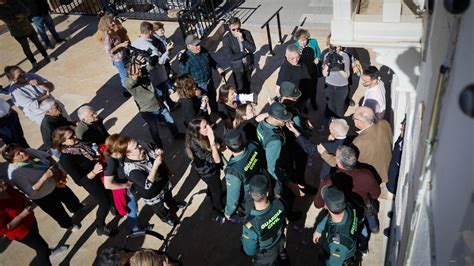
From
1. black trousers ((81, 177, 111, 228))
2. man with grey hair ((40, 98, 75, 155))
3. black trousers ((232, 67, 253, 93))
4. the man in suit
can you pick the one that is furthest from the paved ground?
black trousers ((81, 177, 111, 228))

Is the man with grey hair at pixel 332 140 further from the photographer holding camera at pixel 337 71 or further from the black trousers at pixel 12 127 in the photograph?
the black trousers at pixel 12 127

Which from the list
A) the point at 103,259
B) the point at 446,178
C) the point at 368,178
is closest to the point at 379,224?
the point at 368,178

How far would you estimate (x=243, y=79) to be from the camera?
7465 mm

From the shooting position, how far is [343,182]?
13.8 ft

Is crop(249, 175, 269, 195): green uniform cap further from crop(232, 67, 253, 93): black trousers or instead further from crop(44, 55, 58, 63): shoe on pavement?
crop(44, 55, 58, 63): shoe on pavement

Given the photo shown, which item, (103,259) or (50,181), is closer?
(103,259)

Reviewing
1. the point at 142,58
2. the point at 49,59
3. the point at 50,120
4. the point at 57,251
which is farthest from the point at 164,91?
the point at 49,59

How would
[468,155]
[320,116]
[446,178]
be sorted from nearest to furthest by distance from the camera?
[468,155], [446,178], [320,116]

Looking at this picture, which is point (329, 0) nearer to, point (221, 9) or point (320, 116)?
point (221, 9)

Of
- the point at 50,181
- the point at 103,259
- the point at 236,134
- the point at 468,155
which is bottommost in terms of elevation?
the point at 50,181

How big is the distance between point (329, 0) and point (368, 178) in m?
8.81

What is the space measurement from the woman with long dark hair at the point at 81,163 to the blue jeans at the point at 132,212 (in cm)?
46

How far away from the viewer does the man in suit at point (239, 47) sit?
691 centimetres

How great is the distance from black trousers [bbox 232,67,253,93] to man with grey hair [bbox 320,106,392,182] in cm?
305
